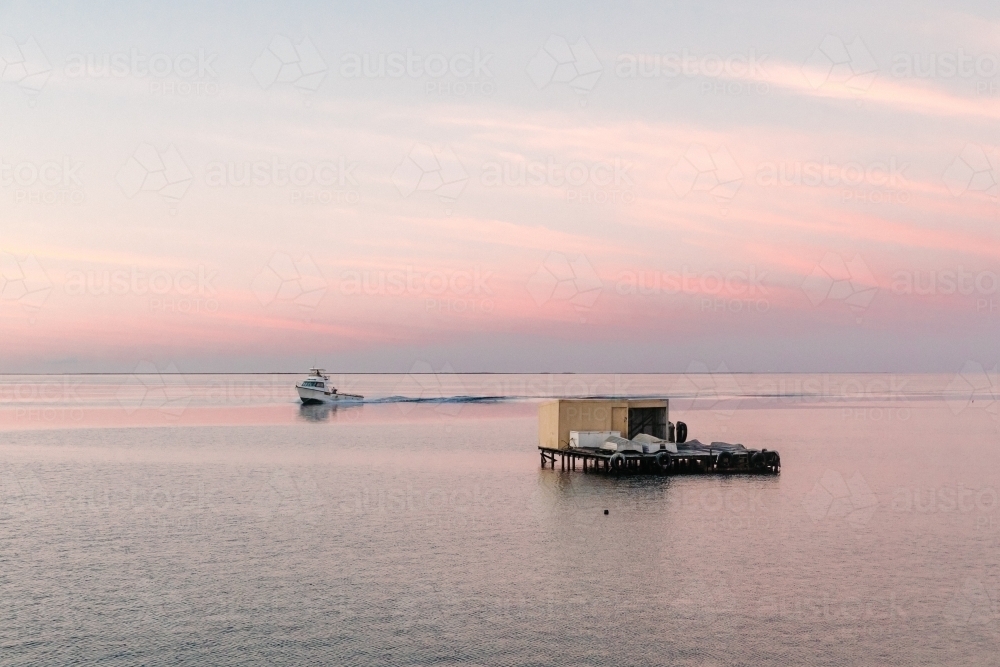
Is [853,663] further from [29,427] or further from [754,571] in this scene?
[29,427]

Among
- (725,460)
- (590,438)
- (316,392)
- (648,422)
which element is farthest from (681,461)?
(316,392)

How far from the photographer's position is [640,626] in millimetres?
29094

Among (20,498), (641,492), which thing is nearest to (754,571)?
(641,492)

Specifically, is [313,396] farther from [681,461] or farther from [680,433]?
[681,461]

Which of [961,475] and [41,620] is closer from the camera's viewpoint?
[41,620]

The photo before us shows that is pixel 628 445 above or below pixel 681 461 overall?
above

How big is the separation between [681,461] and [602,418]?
22.5ft

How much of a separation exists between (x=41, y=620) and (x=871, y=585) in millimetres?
A: 29016

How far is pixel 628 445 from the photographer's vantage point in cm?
6800

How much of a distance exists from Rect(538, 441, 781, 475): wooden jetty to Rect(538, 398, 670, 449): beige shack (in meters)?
1.38

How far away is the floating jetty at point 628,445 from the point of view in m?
67.6

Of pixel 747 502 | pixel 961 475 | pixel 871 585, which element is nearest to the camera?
pixel 871 585

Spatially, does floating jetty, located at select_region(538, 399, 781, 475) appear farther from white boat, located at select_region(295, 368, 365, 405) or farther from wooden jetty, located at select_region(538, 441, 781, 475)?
white boat, located at select_region(295, 368, 365, 405)

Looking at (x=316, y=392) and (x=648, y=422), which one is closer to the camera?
(x=648, y=422)
